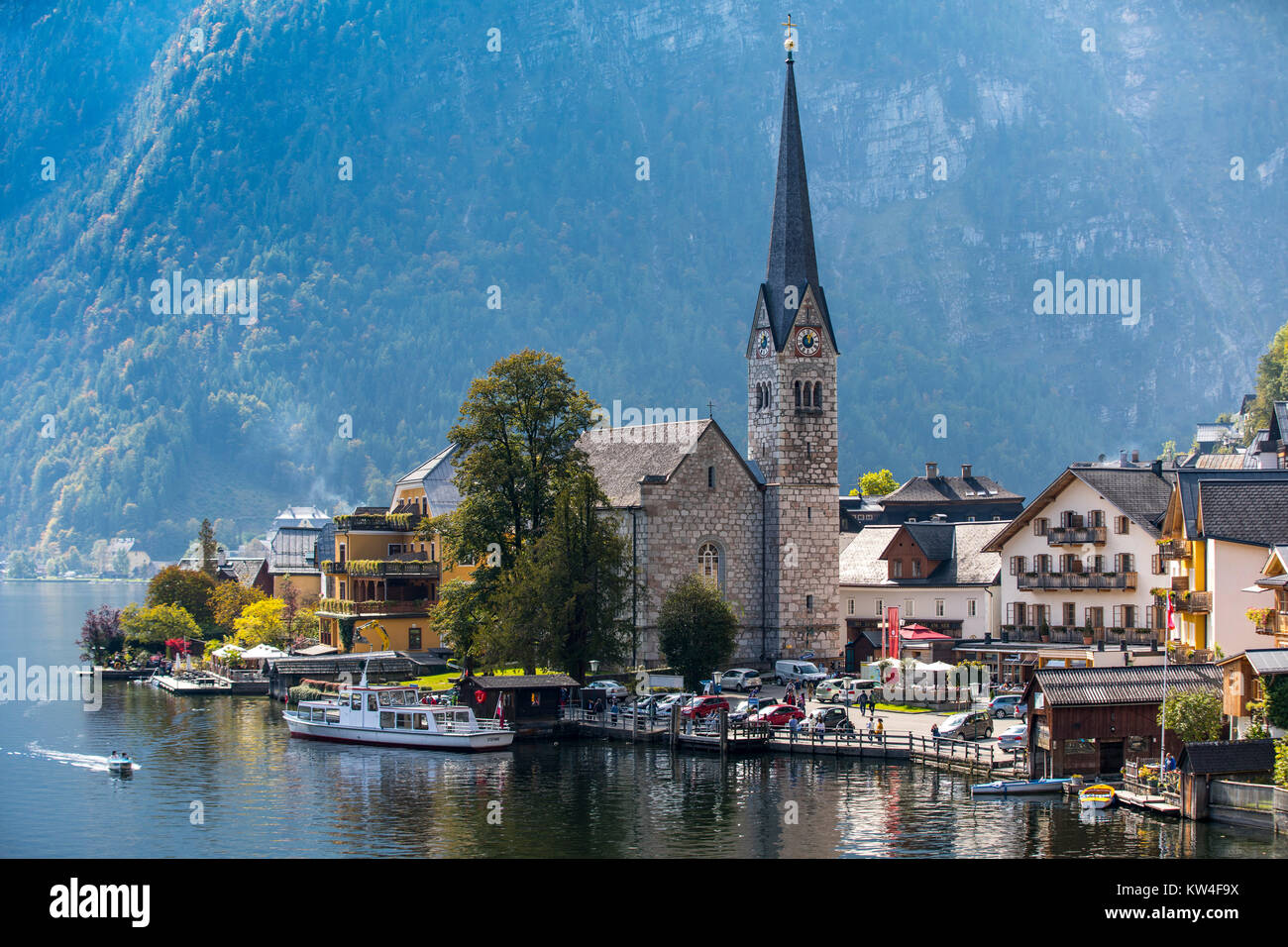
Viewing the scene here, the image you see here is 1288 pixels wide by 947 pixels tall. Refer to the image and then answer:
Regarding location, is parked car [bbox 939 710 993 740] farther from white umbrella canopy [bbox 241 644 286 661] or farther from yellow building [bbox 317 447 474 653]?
white umbrella canopy [bbox 241 644 286 661]

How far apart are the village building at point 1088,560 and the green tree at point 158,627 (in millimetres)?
61050

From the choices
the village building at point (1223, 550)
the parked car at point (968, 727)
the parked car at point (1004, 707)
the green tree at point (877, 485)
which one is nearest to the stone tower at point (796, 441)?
the parked car at point (1004, 707)

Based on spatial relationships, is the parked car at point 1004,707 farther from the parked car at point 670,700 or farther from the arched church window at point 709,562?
the arched church window at point 709,562

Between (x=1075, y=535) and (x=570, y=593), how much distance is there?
26.2 metres

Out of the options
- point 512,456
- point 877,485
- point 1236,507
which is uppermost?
point 877,485

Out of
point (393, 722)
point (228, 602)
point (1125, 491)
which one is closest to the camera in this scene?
point (393, 722)

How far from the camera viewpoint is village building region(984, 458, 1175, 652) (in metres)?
77.2

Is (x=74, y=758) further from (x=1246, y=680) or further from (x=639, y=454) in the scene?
(x=1246, y=680)

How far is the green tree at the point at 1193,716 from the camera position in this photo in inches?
2087

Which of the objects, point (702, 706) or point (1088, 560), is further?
point (1088, 560)

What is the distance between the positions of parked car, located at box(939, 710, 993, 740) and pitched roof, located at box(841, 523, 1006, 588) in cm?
2213

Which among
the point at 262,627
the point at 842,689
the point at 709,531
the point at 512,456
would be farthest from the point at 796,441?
the point at 262,627

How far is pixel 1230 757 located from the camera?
47.9 metres
